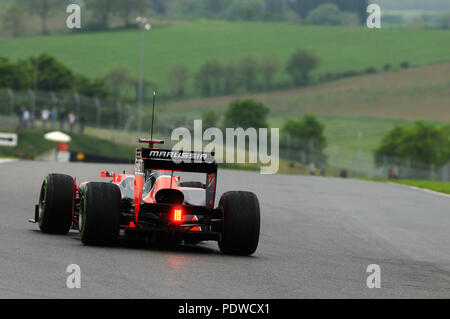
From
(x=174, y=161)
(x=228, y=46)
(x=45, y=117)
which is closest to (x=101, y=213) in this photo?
(x=174, y=161)

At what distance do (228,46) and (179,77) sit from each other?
899 inches

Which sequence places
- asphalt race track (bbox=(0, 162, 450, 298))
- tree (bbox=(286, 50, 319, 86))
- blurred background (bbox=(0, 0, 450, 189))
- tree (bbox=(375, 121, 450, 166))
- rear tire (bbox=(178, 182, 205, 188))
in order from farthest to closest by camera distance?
Answer: tree (bbox=(286, 50, 319, 86)), blurred background (bbox=(0, 0, 450, 189)), tree (bbox=(375, 121, 450, 166)), rear tire (bbox=(178, 182, 205, 188)), asphalt race track (bbox=(0, 162, 450, 298))

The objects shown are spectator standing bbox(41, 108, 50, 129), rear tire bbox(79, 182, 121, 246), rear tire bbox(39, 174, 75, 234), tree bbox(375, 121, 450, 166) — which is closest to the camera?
rear tire bbox(79, 182, 121, 246)

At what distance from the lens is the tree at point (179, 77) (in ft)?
503

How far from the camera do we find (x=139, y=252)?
12.7 m

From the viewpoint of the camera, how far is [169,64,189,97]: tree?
503 ft

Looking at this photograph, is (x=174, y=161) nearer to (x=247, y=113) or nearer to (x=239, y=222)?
(x=239, y=222)

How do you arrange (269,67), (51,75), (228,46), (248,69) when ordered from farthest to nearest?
1. (228,46)
2. (269,67)
3. (248,69)
4. (51,75)

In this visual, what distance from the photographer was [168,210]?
42.6 feet

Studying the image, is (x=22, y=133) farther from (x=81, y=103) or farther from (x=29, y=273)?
(x=29, y=273)

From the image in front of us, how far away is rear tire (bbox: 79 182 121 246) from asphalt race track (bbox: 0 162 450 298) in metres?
0.20

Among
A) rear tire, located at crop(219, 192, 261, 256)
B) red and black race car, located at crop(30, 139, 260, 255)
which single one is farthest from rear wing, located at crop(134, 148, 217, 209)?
rear tire, located at crop(219, 192, 261, 256)

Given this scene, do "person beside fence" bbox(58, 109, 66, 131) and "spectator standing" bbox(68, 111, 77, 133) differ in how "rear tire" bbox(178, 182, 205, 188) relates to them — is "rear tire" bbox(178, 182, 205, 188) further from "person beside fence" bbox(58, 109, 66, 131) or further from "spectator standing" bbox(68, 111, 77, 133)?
"spectator standing" bbox(68, 111, 77, 133)
